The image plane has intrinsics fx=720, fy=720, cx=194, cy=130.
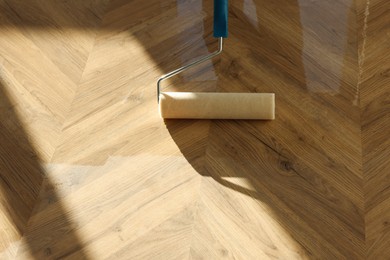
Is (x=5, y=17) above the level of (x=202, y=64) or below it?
above

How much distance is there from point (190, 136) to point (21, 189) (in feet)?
1.26

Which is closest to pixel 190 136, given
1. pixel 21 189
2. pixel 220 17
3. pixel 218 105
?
pixel 218 105

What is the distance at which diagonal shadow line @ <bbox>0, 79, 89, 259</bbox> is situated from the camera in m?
1.44

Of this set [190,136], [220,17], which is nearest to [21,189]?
[190,136]

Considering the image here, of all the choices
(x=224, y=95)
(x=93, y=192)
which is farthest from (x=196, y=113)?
(x=93, y=192)

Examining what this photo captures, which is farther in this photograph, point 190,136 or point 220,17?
point 190,136

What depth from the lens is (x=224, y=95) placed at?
5.30 feet

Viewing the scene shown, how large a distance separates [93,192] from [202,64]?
44 cm

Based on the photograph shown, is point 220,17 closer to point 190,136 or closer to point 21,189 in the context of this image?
point 190,136

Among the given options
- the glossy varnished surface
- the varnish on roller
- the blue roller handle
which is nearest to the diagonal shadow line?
the glossy varnished surface

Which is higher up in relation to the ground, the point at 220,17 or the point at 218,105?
the point at 220,17

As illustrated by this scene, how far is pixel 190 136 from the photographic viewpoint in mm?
1611

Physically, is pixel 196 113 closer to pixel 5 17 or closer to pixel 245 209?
Result: pixel 245 209

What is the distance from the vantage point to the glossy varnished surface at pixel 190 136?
1.44m
